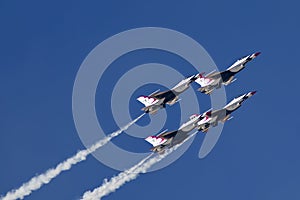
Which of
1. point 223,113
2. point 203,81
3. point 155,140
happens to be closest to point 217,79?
point 203,81

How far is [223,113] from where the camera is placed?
182 meters

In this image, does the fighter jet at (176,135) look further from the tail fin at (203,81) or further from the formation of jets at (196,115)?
the tail fin at (203,81)

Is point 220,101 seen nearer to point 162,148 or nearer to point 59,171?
point 162,148

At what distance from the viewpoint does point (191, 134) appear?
180m

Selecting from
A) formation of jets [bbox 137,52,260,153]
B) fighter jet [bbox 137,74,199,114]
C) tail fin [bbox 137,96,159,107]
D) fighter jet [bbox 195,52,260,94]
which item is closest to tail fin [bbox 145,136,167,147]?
formation of jets [bbox 137,52,260,153]

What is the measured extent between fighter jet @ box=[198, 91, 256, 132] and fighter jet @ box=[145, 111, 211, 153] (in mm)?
629

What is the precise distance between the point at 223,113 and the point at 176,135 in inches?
479

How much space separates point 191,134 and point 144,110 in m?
11.5

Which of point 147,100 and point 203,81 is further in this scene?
point 203,81

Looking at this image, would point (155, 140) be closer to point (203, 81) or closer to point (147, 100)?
point (147, 100)

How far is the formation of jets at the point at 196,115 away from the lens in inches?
6978

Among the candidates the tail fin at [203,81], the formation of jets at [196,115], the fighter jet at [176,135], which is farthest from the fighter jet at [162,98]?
the fighter jet at [176,135]

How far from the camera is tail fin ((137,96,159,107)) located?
180 m

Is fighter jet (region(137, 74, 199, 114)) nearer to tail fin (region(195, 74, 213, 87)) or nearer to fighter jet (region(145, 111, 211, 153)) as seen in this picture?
tail fin (region(195, 74, 213, 87))
